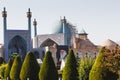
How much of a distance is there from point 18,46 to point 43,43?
6894 millimetres

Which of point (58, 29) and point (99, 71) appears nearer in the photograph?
point (99, 71)

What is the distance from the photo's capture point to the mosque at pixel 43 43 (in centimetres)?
6850

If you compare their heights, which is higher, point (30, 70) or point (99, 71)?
point (99, 71)

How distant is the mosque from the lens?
6850 cm

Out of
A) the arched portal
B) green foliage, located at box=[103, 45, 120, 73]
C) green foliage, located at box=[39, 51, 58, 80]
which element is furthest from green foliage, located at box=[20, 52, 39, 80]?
the arched portal

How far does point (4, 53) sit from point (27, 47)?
4.69 meters

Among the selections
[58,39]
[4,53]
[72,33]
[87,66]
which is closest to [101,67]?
[87,66]

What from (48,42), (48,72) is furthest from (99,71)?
(48,42)

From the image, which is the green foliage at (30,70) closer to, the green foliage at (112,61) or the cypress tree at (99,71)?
the cypress tree at (99,71)

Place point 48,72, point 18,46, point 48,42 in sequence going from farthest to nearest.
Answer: point 48,42 → point 18,46 → point 48,72

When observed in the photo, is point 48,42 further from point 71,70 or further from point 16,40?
point 71,70

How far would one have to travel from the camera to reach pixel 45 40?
76875mm

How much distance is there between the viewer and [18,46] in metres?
71.9

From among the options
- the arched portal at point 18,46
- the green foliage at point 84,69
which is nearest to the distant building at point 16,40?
the arched portal at point 18,46
